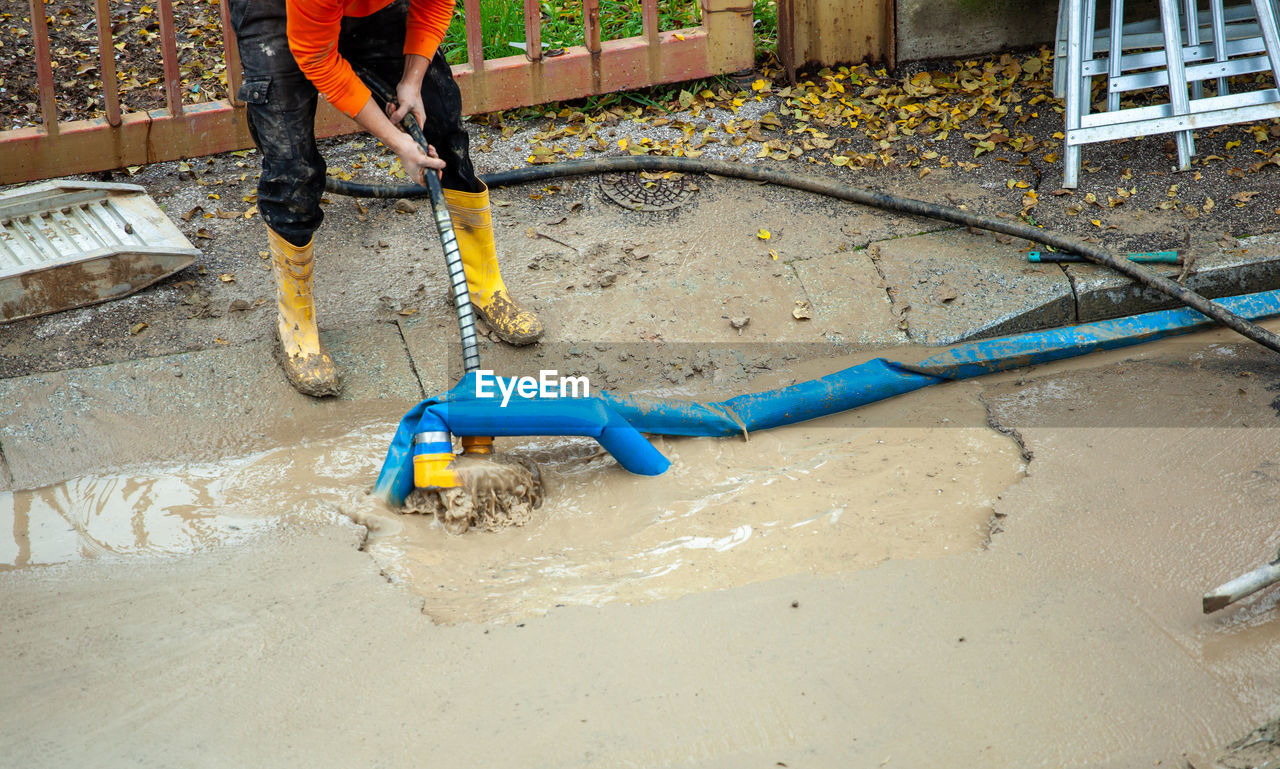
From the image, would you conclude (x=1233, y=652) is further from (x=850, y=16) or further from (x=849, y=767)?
(x=850, y=16)

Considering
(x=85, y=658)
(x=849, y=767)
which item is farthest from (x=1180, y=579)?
(x=85, y=658)

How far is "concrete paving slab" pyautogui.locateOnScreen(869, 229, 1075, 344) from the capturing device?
13.2 ft

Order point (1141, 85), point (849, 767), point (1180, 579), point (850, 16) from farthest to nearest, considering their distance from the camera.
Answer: point (850, 16) → point (1141, 85) → point (1180, 579) → point (849, 767)

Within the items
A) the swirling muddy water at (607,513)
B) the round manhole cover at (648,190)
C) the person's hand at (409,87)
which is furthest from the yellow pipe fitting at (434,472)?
the round manhole cover at (648,190)

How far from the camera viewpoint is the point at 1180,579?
2.84 meters

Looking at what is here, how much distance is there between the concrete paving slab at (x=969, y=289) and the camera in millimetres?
4035

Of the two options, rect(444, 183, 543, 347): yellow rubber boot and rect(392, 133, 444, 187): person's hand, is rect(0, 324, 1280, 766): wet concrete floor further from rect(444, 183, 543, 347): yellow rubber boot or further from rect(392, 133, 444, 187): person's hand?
rect(392, 133, 444, 187): person's hand

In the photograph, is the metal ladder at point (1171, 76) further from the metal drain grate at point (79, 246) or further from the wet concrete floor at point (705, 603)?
the metal drain grate at point (79, 246)

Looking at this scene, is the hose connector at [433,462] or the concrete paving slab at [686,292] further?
the concrete paving slab at [686,292]

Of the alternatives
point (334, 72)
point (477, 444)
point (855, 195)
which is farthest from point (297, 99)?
point (855, 195)

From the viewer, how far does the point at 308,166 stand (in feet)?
11.3

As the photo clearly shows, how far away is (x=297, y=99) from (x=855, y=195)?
2433mm

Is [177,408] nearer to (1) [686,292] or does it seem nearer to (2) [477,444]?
(2) [477,444]

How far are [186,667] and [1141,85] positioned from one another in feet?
15.4
